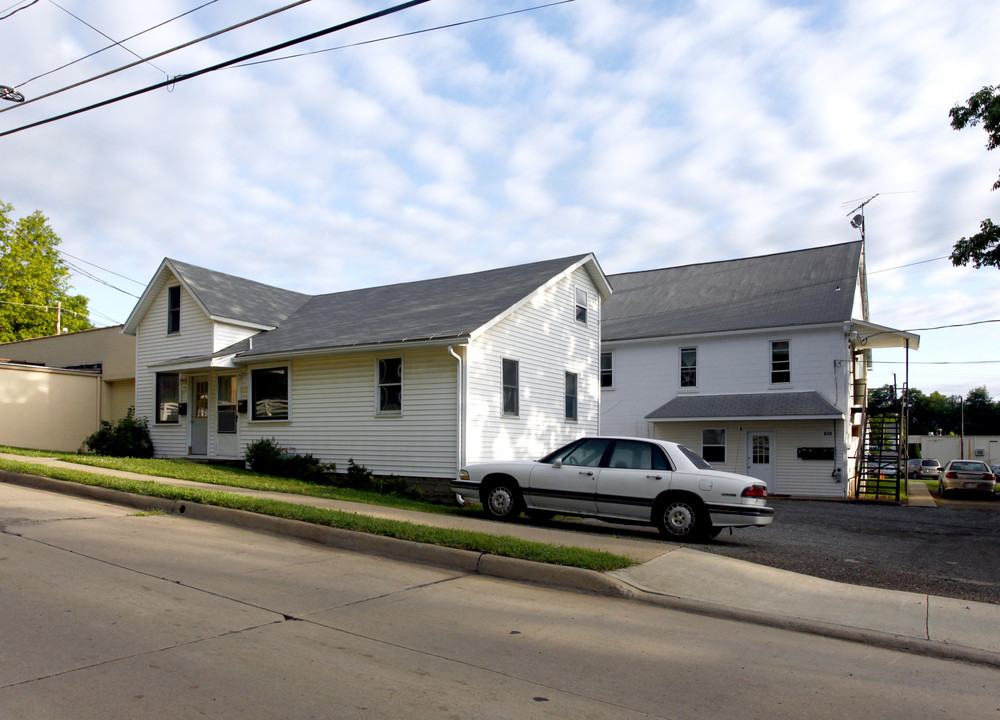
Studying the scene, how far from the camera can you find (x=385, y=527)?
10070 mm

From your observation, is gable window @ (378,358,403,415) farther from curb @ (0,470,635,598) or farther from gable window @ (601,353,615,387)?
gable window @ (601,353,615,387)

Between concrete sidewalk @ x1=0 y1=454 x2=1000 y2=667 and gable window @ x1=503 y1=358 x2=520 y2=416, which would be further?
gable window @ x1=503 y1=358 x2=520 y2=416

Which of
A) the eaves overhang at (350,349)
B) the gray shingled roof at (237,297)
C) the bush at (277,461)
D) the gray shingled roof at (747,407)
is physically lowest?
the bush at (277,461)

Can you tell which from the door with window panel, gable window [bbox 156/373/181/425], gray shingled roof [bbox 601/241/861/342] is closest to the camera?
the door with window panel

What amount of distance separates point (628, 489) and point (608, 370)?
64.6 ft

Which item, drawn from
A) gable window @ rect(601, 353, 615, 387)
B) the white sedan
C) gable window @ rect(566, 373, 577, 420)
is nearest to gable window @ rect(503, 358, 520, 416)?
gable window @ rect(566, 373, 577, 420)

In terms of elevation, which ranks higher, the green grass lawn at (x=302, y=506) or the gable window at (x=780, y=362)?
the gable window at (x=780, y=362)

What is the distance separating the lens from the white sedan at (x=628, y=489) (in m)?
11.3

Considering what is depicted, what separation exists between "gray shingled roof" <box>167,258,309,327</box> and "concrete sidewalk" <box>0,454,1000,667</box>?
10610mm

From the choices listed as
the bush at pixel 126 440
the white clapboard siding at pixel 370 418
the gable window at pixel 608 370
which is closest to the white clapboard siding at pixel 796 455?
the gable window at pixel 608 370

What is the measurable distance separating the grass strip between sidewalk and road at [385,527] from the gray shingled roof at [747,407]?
18424mm

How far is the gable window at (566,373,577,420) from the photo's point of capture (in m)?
20.9

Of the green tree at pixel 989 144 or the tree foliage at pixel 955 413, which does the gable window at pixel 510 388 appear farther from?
the tree foliage at pixel 955 413

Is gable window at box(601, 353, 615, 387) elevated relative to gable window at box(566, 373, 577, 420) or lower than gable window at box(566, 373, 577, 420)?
elevated
